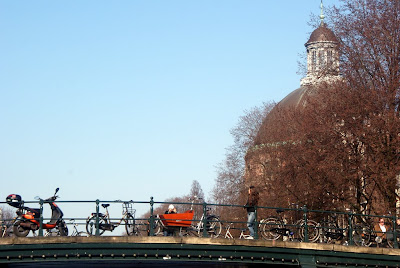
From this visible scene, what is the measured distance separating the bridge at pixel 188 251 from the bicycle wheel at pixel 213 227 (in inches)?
40.3

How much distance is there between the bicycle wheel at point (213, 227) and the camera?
27911 mm

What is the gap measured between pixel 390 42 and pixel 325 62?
3.44 meters

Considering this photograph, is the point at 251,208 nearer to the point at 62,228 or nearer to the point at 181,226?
the point at 181,226

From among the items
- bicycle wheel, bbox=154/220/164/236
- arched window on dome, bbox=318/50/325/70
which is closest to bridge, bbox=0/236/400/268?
bicycle wheel, bbox=154/220/164/236

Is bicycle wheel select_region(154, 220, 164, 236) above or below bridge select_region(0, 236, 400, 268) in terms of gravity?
above

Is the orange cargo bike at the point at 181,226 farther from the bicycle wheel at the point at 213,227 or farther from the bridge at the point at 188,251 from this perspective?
the bridge at the point at 188,251

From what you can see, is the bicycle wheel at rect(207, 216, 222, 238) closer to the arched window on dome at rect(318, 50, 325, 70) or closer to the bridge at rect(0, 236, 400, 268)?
the bridge at rect(0, 236, 400, 268)

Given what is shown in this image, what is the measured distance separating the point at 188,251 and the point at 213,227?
158 centimetres

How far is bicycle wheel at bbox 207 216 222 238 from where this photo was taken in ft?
91.6

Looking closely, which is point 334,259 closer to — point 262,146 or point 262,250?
point 262,250

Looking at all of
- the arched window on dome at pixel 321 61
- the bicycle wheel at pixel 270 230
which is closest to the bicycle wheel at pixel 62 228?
the bicycle wheel at pixel 270 230

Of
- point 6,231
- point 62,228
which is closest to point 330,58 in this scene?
point 62,228

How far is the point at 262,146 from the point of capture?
60844mm

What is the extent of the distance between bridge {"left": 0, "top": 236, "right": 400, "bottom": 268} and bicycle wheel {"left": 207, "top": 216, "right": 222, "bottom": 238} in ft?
3.36
